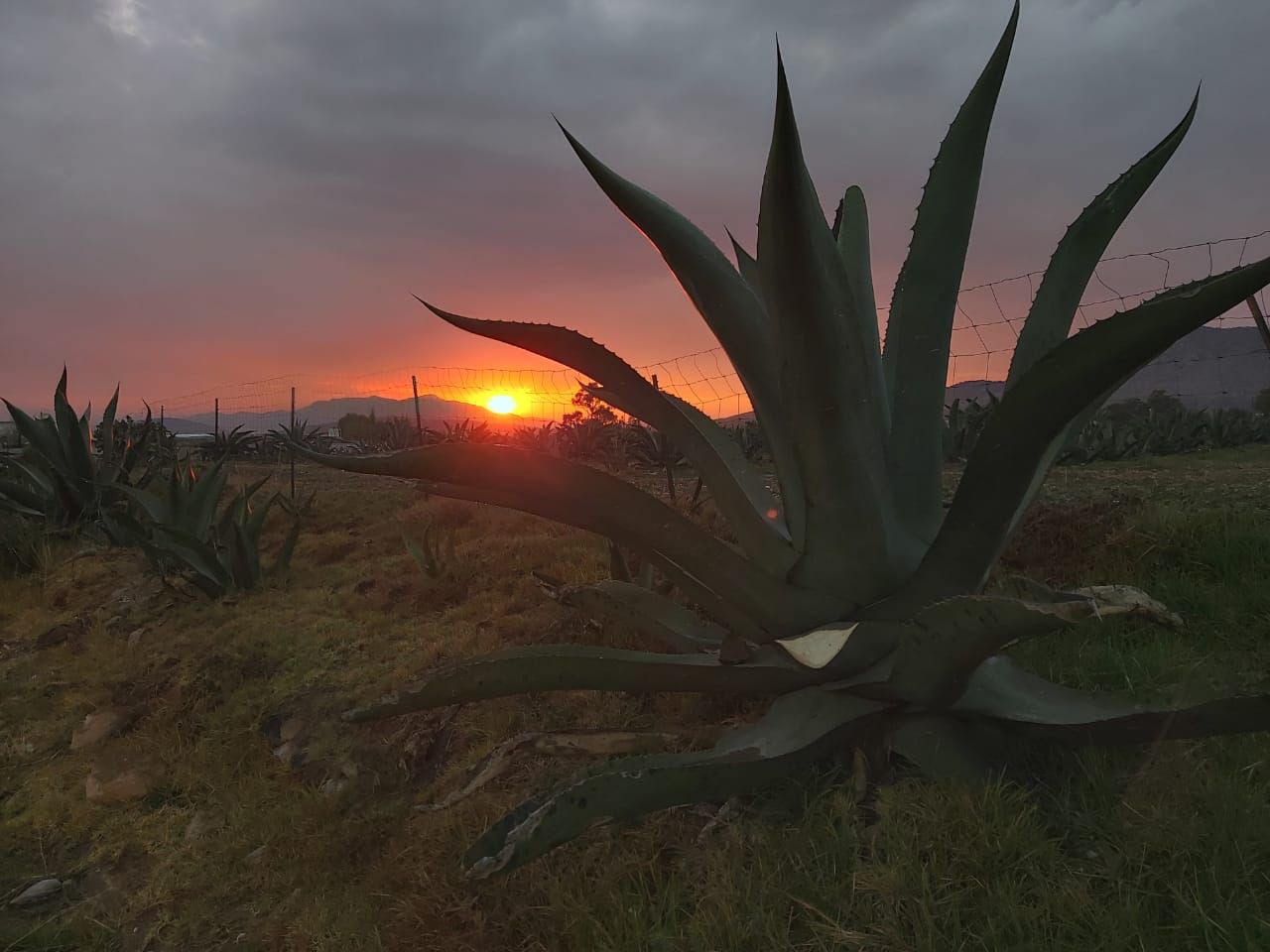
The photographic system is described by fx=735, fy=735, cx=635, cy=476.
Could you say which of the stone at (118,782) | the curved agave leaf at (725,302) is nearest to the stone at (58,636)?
the stone at (118,782)

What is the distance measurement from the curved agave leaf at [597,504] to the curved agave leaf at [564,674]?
0.11 metres

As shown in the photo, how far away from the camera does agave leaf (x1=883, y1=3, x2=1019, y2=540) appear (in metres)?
1.62

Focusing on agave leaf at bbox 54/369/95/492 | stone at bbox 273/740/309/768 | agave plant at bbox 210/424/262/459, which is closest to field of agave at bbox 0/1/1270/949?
stone at bbox 273/740/309/768

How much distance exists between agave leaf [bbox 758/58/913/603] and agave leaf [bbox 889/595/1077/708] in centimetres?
20

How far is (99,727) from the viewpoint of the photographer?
11.8 ft

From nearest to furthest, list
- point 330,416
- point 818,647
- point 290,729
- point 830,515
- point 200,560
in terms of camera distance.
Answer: point 818,647
point 830,515
point 290,729
point 200,560
point 330,416

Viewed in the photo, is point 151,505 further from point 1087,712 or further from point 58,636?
point 1087,712

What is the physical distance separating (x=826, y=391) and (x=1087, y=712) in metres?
0.81

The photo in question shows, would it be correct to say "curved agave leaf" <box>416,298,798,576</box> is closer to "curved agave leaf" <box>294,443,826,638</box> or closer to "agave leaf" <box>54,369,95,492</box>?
"curved agave leaf" <box>294,443,826,638</box>

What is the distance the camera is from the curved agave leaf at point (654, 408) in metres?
1.51

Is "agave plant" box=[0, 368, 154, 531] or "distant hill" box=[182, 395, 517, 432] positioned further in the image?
"distant hill" box=[182, 395, 517, 432]

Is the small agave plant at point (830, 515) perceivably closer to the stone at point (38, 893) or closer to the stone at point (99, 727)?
the stone at point (38, 893)

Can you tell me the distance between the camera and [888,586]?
5.06ft

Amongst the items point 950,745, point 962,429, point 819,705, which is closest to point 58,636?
point 819,705
